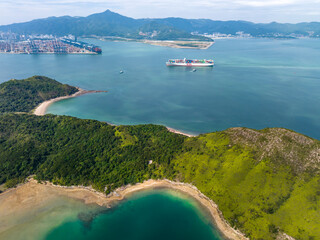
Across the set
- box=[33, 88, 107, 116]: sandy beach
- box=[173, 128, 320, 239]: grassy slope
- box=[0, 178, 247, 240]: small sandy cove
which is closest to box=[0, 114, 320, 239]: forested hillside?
box=[173, 128, 320, 239]: grassy slope

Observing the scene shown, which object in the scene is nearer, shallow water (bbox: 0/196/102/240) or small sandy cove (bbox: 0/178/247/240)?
shallow water (bbox: 0/196/102/240)

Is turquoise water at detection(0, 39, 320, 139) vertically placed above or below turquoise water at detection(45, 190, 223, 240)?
above

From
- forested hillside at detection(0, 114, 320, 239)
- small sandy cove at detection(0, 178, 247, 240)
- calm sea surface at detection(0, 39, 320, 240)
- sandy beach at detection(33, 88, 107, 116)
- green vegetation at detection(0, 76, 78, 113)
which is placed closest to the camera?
forested hillside at detection(0, 114, 320, 239)

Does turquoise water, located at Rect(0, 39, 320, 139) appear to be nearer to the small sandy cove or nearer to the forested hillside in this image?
the forested hillside

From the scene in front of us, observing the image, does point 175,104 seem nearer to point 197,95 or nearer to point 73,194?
point 197,95

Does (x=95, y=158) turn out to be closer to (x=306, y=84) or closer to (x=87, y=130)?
(x=87, y=130)

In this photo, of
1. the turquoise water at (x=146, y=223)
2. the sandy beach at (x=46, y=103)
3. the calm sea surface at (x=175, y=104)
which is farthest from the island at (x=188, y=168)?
the sandy beach at (x=46, y=103)
